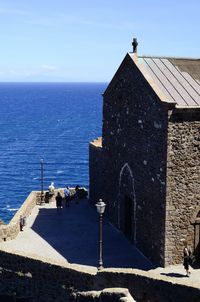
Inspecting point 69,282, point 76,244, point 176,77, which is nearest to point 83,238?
point 76,244

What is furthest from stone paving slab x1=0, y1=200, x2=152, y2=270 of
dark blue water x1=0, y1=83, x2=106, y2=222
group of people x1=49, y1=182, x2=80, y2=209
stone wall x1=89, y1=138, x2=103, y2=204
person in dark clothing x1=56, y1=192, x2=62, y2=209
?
dark blue water x1=0, y1=83, x2=106, y2=222

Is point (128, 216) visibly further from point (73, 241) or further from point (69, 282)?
point (69, 282)

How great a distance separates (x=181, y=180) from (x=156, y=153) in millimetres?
1670

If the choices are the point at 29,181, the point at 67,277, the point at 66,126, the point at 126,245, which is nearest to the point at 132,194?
the point at 126,245

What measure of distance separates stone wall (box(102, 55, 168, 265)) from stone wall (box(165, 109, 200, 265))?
1.00ft

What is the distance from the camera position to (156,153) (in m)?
21.5

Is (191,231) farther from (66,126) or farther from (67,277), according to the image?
(66,126)

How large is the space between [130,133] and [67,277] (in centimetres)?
816

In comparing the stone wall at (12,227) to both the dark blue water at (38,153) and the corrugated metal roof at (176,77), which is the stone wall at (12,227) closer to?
the corrugated metal roof at (176,77)

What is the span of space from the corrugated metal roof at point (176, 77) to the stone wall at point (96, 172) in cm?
825

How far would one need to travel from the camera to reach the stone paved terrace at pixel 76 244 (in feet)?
71.5

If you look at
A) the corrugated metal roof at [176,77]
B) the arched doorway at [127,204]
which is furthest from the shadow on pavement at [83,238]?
the corrugated metal roof at [176,77]

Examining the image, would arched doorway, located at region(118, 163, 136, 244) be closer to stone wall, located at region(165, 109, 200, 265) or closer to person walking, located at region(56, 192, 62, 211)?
stone wall, located at region(165, 109, 200, 265)

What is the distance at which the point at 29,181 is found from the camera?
63.5 metres
